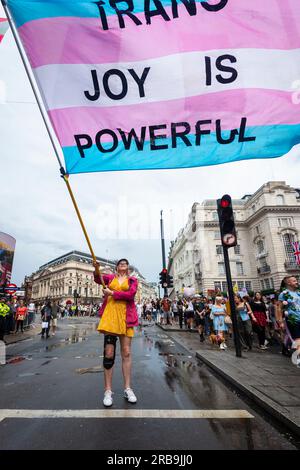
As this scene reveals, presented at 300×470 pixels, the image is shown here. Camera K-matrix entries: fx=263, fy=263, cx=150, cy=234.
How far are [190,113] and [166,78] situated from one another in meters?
0.61

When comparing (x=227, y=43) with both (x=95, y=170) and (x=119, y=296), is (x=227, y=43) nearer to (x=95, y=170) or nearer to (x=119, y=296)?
(x=95, y=170)

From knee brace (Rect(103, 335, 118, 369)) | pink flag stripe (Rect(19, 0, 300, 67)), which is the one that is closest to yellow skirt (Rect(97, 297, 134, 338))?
knee brace (Rect(103, 335, 118, 369))

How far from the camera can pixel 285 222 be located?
41.2 metres

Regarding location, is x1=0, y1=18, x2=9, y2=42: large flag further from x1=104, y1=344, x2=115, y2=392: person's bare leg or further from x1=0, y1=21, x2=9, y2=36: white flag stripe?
x1=104, y1=344, x2=115, y2=392: person's bare leg

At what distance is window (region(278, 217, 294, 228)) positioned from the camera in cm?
4100

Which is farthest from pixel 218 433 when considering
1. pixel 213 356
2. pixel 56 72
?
pixel 56 72

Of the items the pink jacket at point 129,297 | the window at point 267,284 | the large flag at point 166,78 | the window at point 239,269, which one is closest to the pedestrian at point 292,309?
the large flag at point 166,78

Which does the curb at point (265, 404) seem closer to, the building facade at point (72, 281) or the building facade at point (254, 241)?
the building facade at point (254, 241)

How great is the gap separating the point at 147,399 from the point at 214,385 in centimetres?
137

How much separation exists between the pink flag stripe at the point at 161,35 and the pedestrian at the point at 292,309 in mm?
3572

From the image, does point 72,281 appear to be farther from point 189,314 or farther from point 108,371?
point 108,371

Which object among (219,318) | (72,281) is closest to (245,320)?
(219,318)

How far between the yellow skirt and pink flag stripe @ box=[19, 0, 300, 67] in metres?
3.38
